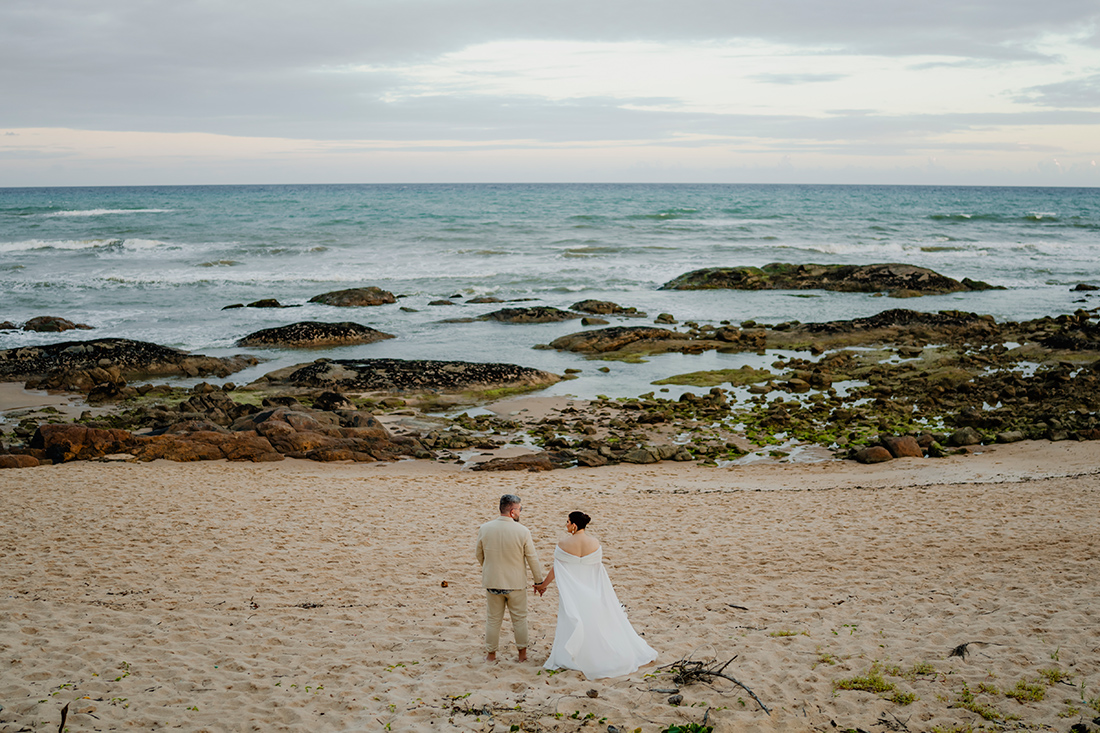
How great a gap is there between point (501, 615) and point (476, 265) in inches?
1532

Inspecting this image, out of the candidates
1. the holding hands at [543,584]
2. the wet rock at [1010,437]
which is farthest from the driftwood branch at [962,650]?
the wet rock at [1010,437]

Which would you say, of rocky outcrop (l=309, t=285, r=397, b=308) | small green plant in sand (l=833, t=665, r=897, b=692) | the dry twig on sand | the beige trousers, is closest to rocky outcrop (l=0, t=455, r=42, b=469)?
the beige trousers

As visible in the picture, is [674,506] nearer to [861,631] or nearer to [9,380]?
[861,631]

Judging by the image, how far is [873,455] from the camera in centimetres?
1463

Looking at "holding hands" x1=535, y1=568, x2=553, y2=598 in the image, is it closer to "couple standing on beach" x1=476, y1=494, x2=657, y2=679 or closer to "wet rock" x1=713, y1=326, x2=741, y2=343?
"couple standing on beach" x1=476, y1=494, x2=657, y2=679

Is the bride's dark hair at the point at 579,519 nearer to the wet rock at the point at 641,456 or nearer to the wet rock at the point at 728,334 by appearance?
the wet rock at the point at 641,456

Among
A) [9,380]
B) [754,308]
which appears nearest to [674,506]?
[9,380]

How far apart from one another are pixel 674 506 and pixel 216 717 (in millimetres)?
7891

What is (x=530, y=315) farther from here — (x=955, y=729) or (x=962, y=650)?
(x=955, y=729)

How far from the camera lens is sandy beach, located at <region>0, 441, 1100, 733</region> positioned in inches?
235

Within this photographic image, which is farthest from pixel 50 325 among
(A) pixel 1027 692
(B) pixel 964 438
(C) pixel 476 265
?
(A) pixel 1027 692

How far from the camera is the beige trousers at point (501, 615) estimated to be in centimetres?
673

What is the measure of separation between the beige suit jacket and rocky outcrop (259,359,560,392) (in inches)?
530

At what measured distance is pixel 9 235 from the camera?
5828 cm
